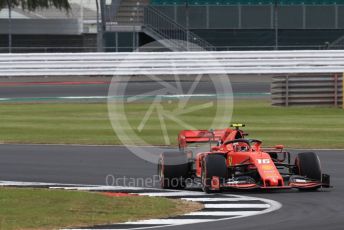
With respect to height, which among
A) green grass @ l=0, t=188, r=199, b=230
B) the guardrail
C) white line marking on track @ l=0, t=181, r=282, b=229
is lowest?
white line marking on track @ l=0, t=181, r=282, b=229

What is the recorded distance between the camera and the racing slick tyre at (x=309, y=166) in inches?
640

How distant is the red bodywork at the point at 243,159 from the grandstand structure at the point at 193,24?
32.2 meters

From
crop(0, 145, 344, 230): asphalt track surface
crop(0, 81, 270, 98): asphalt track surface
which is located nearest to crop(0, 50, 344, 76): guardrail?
crop(0, 81, 270, 98): asphalt track surface

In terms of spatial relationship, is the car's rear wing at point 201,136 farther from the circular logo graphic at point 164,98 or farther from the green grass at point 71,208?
the circular logo graphic at point 164,98

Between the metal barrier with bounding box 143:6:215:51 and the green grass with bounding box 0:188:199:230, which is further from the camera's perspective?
the metal barrier with bounding box 143:6:215:51

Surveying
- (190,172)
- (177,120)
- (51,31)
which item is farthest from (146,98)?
(190,172)

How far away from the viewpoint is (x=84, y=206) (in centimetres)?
1401

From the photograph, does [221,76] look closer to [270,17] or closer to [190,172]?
[270,17]

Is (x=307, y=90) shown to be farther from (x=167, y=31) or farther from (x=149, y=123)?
(x=167, y=31)

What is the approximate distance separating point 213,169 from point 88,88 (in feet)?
85.2

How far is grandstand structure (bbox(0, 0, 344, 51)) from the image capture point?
50.3m

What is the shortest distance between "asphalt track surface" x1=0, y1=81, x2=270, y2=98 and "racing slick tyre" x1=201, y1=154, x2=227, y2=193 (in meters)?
23.1

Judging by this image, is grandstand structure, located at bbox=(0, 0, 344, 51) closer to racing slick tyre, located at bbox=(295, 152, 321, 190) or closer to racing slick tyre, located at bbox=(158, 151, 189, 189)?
racing slick tyre, located at bbox=(158, 151, 189, 189)

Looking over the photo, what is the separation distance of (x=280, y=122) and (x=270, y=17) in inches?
857
